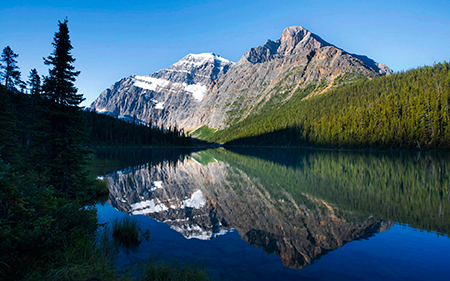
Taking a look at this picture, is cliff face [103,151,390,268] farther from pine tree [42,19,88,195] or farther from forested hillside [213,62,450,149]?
forested hillside [213,62,450,149]

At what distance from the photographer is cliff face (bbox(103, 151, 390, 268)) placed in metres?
12.5

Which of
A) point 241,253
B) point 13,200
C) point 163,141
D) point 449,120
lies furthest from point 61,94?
point 163,141

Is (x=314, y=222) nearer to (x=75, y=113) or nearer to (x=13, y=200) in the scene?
(x=13, y=200)

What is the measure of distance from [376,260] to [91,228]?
13310 mm

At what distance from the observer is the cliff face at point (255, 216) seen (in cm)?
1254

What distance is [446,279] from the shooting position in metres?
8.84

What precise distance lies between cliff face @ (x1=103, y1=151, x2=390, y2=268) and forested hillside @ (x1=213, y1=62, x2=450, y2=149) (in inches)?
3305

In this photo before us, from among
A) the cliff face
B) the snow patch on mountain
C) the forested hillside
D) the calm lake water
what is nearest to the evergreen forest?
the calm lake water

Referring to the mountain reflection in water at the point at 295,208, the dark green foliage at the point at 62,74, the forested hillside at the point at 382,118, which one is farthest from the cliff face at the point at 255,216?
Answer: the forested hillside at the point at 382,118

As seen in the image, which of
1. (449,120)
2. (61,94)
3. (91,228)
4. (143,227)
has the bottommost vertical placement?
(143,227)

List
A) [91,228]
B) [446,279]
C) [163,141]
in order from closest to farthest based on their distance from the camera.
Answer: [446,279]
[91,228]
[163,141]

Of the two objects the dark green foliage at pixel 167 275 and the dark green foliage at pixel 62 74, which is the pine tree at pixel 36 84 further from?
the dark green foliage at pixel 167 275

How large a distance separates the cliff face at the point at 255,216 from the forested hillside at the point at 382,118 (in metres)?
84.0

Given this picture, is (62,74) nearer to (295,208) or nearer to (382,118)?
(295,208)
